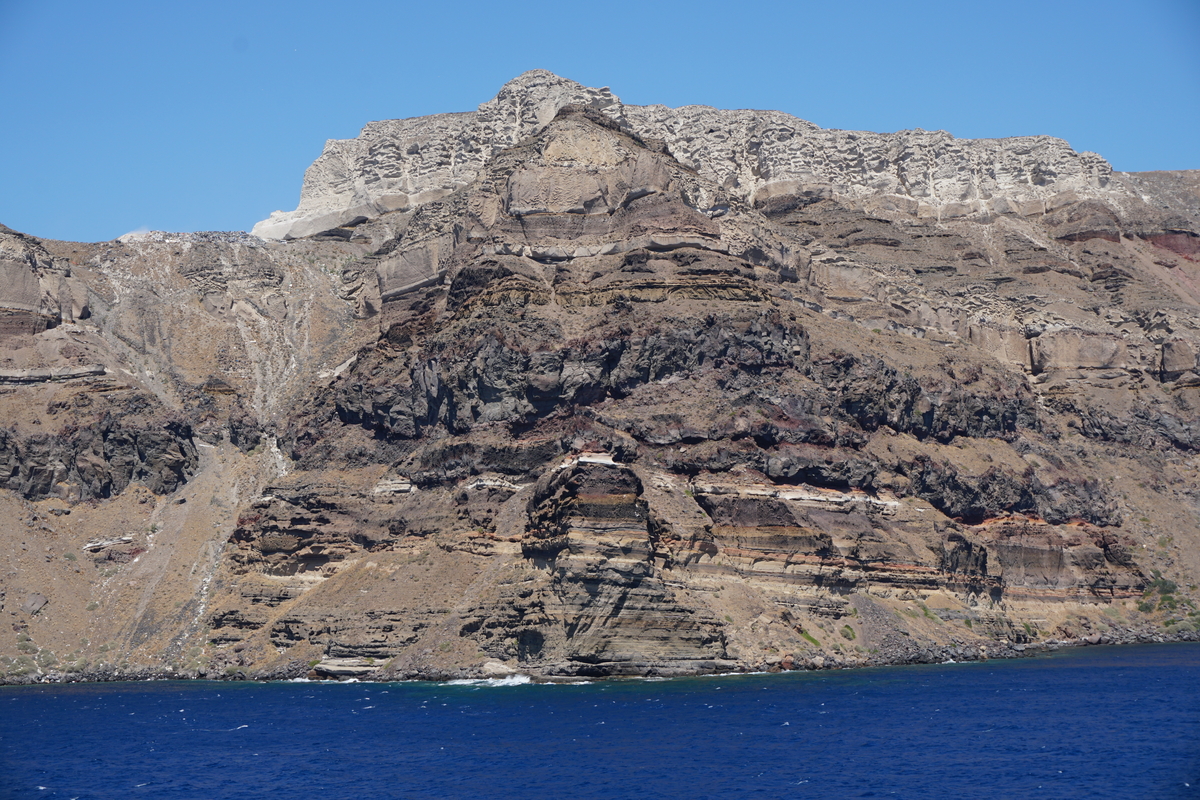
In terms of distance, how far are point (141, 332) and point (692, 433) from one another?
7037 cm

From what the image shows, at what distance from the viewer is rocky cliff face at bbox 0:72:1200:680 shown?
112 metres

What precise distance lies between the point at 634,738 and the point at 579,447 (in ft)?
128

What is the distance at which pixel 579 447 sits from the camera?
11800cm

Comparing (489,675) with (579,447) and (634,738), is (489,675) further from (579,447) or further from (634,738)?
(634,738)

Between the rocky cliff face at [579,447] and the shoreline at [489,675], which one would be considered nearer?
the shoreline at [489,675]

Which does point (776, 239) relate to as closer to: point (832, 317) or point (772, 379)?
point (832, 317)

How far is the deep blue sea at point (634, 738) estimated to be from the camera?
71875mm

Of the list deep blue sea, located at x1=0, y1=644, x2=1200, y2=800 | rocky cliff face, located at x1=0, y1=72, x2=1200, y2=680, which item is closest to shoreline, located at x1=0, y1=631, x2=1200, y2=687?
rocky cliff face, located at x1=0, y1=72, x2=1200, y2=680

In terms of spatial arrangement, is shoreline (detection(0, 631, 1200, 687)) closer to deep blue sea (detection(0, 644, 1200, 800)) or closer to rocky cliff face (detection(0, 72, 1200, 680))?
rocky cliff face (detection(0, 72, 1200, 680))

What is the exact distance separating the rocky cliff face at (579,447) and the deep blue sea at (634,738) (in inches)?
301

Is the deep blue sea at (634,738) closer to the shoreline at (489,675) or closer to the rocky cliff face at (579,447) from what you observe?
the shoreline at (489,675)

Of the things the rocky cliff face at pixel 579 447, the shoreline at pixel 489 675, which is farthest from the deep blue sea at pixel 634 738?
the rocky cliff face at pixel 579 447

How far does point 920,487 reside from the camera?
13325cm

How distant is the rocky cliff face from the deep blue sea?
25.1ft
